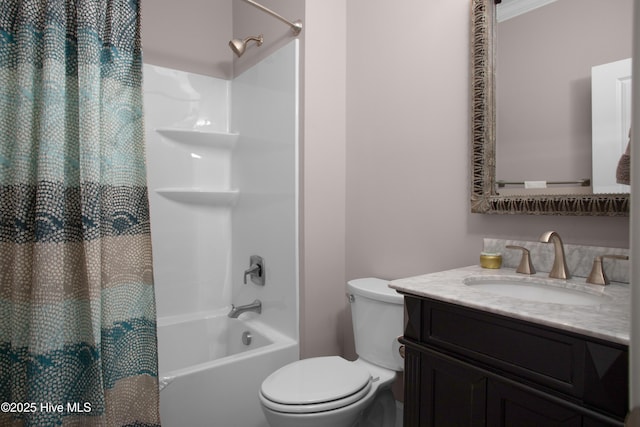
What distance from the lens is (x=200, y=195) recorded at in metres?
2.34

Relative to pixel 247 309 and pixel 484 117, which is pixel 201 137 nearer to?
pixel 247 309

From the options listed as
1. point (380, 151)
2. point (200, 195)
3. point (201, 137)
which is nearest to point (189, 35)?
point (201, 137)

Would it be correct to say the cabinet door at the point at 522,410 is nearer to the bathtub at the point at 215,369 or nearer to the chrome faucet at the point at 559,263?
the chrome faucet at the point at 559,263

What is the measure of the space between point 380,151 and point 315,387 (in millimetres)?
1095

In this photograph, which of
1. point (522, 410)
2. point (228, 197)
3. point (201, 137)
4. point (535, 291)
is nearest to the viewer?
point (522, 410)

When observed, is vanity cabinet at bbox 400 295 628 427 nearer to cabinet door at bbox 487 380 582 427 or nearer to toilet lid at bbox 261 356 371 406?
cabinet door at bbox 487 380 582 427

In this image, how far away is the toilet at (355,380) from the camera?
1244 millimetres

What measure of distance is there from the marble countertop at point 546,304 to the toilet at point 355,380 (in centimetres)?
38

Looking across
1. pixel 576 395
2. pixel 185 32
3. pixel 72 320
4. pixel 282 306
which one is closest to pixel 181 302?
pixel 282 306

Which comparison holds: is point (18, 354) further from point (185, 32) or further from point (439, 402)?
point (185, 32)

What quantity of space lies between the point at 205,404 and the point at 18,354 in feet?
2.41

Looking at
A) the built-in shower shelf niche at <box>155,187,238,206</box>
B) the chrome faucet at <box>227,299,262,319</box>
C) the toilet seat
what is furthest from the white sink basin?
the built-in shower shelf niche at <box>155,187,238,206</box>

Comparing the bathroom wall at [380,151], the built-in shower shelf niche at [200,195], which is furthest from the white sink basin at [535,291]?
the built-in shower shelf niche at [200,195]

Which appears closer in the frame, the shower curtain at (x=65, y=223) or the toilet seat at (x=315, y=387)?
the shower curtain at (x=65, y=223)
